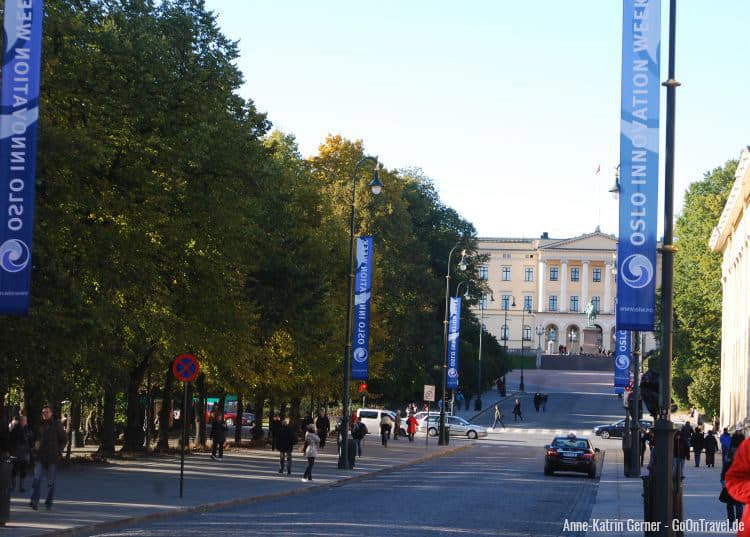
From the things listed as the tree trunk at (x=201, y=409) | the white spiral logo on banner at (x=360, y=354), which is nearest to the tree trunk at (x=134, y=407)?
the tree trunk at (x=201, y=409)

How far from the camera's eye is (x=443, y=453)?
5828 centimetres

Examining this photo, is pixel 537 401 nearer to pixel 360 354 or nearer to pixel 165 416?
pixel 165 416

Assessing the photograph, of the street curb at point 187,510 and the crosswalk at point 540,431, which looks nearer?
the street curb at point 187,510

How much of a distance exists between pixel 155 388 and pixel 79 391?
19.2 m

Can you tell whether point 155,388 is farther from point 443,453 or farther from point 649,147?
point 649,147

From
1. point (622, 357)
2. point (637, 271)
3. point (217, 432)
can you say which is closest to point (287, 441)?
point (217, 432)

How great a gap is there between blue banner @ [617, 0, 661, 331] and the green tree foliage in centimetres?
7070

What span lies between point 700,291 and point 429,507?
66.3 meters

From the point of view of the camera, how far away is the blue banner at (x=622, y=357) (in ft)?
149

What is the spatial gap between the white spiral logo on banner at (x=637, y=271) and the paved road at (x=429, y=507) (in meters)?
5.70

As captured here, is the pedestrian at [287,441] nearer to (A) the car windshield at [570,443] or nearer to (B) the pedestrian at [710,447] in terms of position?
(A) the car windshield at [570,443]

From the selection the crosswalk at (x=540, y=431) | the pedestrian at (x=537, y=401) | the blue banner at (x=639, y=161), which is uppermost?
the blue banner at (x=639, y=161)

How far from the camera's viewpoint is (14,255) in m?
19.6

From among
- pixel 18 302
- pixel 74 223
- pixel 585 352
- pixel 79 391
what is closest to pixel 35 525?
pixel 18 302
